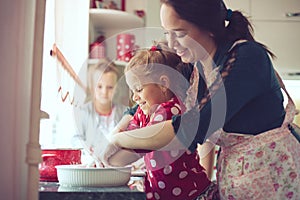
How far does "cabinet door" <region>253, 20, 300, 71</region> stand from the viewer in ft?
8.36

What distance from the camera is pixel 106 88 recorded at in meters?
2.71

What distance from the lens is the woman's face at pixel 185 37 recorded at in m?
Result: 1.02

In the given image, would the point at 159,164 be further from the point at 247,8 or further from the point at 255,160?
the point at 247,8

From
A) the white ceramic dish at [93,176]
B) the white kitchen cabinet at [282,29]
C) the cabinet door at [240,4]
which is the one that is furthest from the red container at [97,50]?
the white ceramic dish at [93,176]

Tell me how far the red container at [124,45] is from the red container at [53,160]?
5.36 ft

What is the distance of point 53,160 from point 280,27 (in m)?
1.79

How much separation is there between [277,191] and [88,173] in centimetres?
38

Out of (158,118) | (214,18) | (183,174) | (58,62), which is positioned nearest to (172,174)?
(183,174)

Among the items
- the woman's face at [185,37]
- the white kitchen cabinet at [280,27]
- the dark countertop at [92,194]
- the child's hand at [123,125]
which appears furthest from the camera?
the white kitchen cabinet at [280,27]

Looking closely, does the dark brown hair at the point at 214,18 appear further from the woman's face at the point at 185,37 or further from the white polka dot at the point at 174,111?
the white polka dot at the point at 174,111

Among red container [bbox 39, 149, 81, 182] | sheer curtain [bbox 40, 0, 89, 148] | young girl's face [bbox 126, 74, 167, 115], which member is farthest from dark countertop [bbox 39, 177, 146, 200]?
sheer curtain [bbox 40, 0, 89, 148]

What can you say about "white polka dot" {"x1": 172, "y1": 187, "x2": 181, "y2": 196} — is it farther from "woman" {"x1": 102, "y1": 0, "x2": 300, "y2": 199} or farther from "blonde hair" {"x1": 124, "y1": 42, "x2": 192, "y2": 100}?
"blonde hair" {"x1": 124, "y1": 42, "x2": 192, "y2": 100}

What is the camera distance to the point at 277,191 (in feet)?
3.22

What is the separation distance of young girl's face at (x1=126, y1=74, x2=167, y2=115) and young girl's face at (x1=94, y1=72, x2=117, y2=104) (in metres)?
1.48
